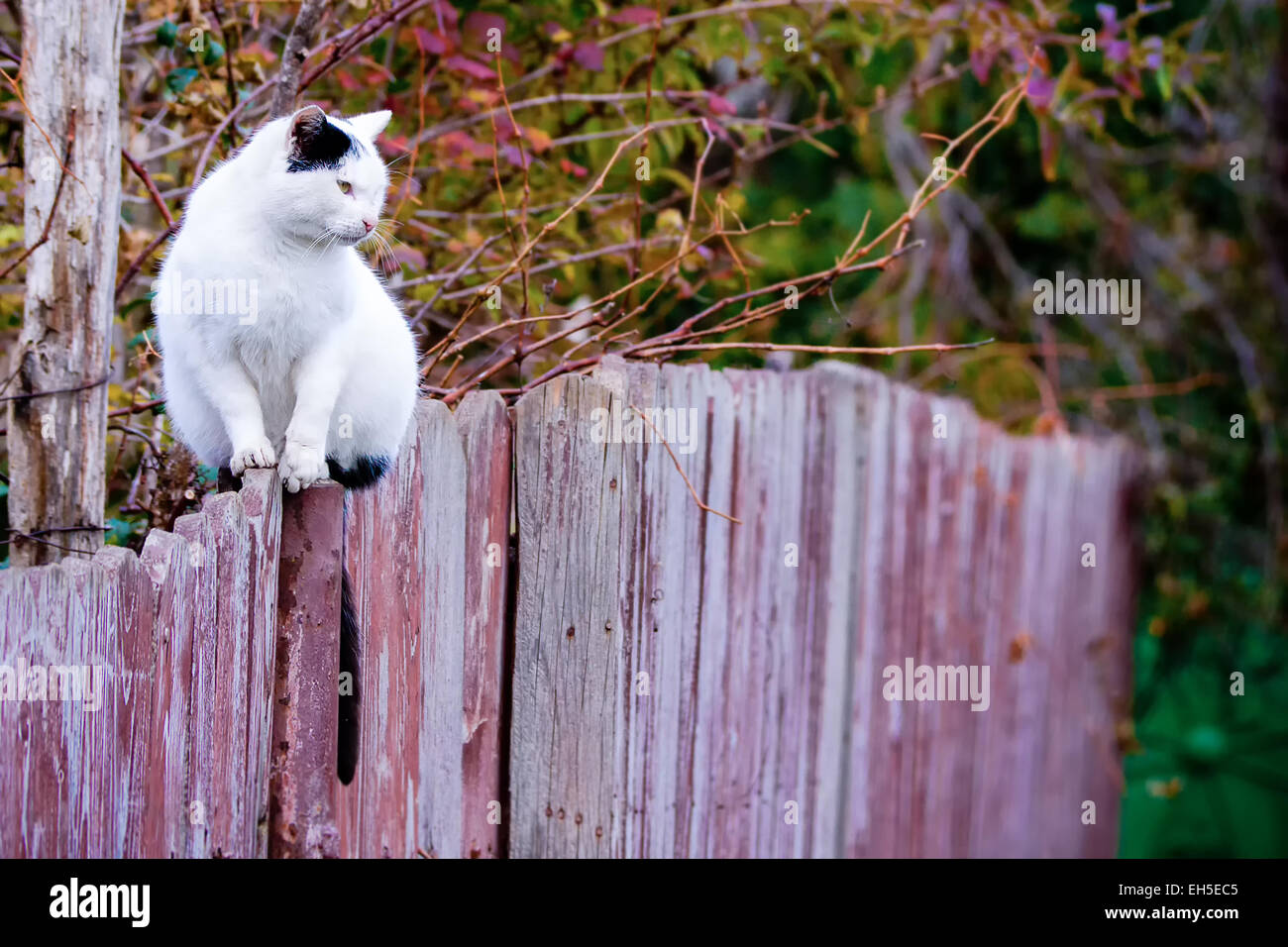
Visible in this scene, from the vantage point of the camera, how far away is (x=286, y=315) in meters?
2.25

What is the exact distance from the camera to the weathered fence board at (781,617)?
2.77 m

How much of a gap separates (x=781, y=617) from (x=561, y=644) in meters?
0.94

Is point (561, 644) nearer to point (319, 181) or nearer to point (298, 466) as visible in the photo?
point (298, 466)

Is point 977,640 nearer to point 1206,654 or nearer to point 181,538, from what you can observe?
point 1206,654

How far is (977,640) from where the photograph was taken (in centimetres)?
493

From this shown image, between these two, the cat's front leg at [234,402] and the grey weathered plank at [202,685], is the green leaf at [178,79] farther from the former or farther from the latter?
the grey weathered plank at [202,685]

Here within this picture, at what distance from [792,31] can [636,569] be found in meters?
2.00

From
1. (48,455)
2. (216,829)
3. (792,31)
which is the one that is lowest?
(216,829)

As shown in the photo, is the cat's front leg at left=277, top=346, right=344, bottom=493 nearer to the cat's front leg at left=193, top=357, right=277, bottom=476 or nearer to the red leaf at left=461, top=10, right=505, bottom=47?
the cat's front leg at left=193, top=357, right=277, bottom=476

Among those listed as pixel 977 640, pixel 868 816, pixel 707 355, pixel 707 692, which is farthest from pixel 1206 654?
pixel 707 692

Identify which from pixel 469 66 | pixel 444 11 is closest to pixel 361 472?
pixel 469 66

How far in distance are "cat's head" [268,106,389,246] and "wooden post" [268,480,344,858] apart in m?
0.47

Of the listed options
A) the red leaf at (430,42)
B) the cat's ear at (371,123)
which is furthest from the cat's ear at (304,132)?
the red leaf at (430,42)

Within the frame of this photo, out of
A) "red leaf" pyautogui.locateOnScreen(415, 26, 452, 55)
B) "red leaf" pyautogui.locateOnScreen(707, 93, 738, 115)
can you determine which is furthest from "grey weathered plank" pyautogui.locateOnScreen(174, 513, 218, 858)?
"red leaf" pyautogui.locateOnScreen(707, 93, 738, 115)
